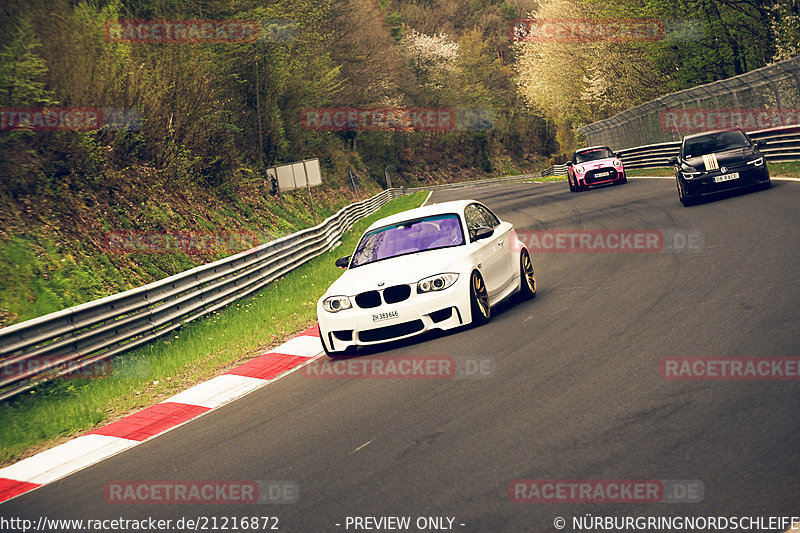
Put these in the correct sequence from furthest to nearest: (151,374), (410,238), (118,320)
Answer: (118,320)
(151,374)
(410,238)

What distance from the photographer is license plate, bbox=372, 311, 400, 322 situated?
348 inches

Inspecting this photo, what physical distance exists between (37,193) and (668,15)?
3628cm

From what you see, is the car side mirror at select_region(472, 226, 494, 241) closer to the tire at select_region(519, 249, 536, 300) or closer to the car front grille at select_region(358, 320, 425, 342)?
the tire at select_region(519, 249, 536, 300)

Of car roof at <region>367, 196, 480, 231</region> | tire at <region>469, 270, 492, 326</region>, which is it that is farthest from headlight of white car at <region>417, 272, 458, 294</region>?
car roof at <region>367, 196, 480, 231</region>

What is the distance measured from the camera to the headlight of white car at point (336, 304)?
9086 millimetres

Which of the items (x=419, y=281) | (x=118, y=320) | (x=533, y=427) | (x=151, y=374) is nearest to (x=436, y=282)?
(x=419, y=281)

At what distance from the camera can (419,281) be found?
8922 mm

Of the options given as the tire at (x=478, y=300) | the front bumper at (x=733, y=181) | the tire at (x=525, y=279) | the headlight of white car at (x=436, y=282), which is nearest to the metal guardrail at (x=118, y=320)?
the headlight of white car at (x=436, y=282)

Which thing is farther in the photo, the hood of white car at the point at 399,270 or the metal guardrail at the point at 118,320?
the metal guardrail at the point at 118,320

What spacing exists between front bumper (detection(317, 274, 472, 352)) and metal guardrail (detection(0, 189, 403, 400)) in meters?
3.77

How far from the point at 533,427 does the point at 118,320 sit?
783cm

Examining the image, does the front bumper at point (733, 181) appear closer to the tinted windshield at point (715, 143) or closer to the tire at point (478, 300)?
the tinted windshield at point (715, 143)

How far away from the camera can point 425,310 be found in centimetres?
885

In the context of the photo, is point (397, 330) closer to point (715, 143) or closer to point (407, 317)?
point (407, 317)
